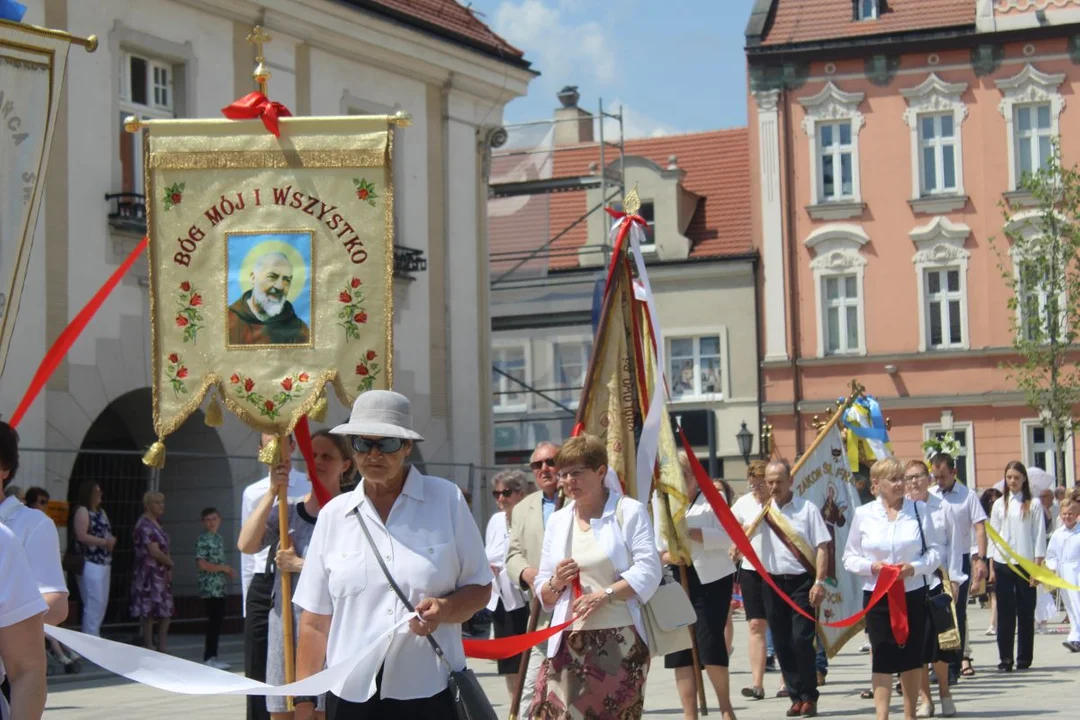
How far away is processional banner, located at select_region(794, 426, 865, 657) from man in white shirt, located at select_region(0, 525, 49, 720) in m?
10.3

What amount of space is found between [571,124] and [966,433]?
1662 centimetres

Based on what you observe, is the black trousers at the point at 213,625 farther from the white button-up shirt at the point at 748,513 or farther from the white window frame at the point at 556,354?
the white window frame at the point at 556,354

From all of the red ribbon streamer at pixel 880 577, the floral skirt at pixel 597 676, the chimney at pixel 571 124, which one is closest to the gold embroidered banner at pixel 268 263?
the floral skirt at pixel 597 676

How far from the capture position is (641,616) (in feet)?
30.0

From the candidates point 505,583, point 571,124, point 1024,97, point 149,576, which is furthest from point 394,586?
point 571,124

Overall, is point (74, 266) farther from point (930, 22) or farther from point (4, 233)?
point (930, 22)

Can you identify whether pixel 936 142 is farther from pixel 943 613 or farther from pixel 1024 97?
pixel 943 613

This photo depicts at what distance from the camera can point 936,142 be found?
138 ft

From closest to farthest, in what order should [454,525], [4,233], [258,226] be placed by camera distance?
[4,233]
[454,525]
[258,226]

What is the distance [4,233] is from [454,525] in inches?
Answer: 72.3

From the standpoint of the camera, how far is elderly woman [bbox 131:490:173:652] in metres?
18.2

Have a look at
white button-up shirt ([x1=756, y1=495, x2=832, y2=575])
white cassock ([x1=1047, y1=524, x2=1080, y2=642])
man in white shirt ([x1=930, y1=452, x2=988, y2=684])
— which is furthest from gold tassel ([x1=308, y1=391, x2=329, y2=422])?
white cassock ([x1=1047, y1=524, x2=1080, y2=642])

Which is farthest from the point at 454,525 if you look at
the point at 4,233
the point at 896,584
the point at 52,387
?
the point at 52,387

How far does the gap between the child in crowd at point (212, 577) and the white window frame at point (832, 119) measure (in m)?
25.3
